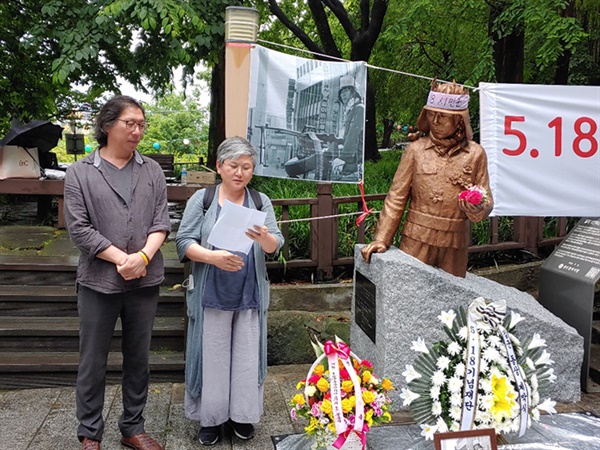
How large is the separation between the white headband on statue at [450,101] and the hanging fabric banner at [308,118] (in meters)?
1.16

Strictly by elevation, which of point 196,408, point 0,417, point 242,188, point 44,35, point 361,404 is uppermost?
point 44,35

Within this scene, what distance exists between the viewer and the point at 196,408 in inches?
143

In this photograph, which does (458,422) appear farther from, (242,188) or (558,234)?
(558,234)

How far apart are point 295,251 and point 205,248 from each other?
2.67 metres

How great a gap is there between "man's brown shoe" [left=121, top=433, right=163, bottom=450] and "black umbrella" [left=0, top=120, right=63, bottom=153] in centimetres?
479

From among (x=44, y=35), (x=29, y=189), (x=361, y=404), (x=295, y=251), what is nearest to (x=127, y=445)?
(x=361, y=404)

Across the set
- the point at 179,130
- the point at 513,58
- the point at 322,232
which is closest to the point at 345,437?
the point at 322,232

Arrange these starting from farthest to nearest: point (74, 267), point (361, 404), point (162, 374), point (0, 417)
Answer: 1. point (74, 267)
2. point (162, 374)
3. point (0, 417)
4. point (361, 404)

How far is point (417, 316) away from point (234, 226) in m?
1.65

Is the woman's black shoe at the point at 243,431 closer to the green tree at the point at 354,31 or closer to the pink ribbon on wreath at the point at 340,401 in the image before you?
the pink ribbon on wreath at the point at 340,401

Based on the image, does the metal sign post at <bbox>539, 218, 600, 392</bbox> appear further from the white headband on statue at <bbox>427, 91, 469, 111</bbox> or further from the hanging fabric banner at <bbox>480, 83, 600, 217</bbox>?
the white headband on statue at <bbox>427, 91, 469, 111</bbox>

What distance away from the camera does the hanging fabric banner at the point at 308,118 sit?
16.6 feet

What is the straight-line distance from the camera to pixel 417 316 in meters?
4.14

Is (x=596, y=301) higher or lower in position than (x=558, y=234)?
lower
